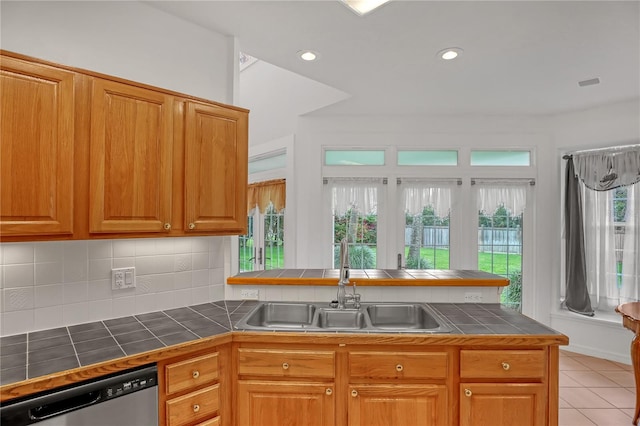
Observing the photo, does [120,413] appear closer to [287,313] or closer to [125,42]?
[287,313]

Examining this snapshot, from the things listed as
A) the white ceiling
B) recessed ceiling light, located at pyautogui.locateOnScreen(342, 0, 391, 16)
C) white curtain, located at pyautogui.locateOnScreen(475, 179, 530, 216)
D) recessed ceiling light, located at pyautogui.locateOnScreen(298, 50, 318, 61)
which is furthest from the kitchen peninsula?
white curtain, located at pyautogui.locateOnScreen(475, 179, 530, 216)

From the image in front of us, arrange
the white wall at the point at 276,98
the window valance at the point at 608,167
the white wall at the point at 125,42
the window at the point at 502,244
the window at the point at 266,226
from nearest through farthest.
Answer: the white wall at the point at 125,42 < the window valance at the point at 608,167 < the white wall at the point at 276,98 < the window at the point at 502,244 < the window at the point at 266,226

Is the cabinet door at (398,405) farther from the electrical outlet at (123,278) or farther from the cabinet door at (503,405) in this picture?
the electrical outlet at (123,278)

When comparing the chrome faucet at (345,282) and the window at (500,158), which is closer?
the chrome faucet at (345,282)

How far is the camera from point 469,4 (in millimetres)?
1834

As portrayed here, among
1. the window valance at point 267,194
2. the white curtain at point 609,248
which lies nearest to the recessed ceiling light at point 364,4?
the window valance at point 267,194

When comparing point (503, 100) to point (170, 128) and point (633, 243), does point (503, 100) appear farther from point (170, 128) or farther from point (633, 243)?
point (170, 128)

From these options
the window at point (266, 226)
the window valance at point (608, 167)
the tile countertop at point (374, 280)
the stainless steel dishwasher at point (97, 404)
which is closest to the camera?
the stainless steel dishwasher at point (97, 404)

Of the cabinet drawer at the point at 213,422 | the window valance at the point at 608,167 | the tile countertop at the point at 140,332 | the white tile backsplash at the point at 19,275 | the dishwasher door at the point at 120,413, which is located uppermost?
the window valance at the point at 608,167

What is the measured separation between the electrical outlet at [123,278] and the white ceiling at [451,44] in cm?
164

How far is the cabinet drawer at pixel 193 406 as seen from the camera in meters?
1.40

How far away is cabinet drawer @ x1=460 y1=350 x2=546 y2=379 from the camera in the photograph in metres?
1.56

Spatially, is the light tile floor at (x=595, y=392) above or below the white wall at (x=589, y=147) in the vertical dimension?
below

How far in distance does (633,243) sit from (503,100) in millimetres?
2034
